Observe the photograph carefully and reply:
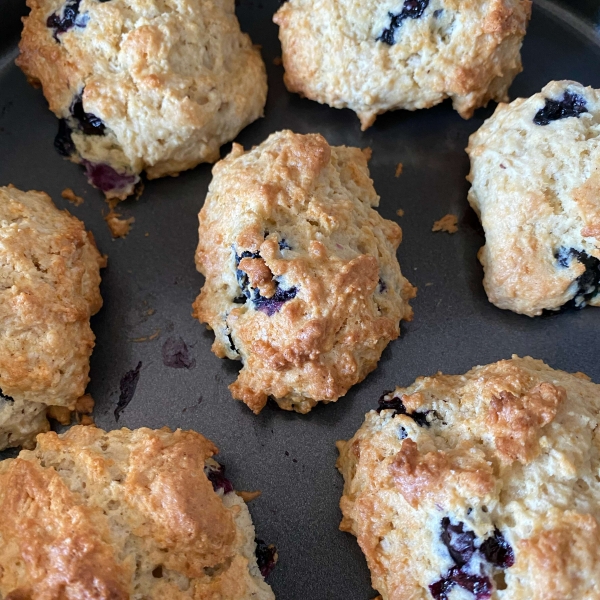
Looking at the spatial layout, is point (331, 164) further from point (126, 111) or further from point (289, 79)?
point (126, 111)

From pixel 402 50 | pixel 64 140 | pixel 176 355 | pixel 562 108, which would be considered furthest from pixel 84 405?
pixel 562 108

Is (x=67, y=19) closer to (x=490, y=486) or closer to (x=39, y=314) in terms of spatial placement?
(x=39, y=314)

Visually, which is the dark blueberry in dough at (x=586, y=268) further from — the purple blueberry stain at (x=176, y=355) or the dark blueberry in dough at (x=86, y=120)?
the dark blueberry in dough at (x=86, y=120)

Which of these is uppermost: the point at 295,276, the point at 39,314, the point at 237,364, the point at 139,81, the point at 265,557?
the point at 139,81

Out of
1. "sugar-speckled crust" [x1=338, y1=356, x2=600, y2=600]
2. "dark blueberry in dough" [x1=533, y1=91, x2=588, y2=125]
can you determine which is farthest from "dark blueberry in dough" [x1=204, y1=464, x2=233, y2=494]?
"dark blueberry in dough" [x1=533, y1=91, x2=588, y2=125]

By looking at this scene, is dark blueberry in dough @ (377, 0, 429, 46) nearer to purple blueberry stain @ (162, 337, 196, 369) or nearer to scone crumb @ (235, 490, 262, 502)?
purple blueberry stain @ (162, 337, 196, 369)
